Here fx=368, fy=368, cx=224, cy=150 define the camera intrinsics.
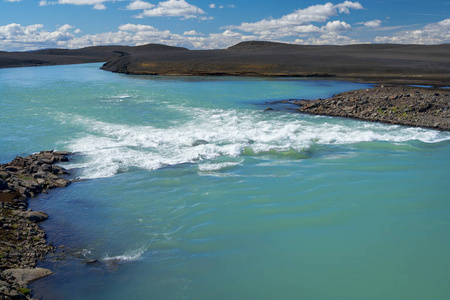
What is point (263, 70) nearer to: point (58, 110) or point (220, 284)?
point (58, 110)

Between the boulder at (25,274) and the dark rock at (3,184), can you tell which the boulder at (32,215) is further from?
the boulder at (25,274)

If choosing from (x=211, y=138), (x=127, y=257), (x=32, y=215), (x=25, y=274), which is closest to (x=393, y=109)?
(x=211, y=138)

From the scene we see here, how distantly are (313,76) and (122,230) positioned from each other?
115ft

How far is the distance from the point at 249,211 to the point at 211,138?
6324mm

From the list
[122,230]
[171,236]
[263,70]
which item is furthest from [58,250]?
[263,70]

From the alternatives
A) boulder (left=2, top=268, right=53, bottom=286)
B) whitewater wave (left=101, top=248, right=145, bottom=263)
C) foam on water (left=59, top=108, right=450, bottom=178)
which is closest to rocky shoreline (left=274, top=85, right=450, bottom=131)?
foam on water (left=59, top=108, right=450, bottom=178)

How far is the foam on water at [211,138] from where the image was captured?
11609 millimetres

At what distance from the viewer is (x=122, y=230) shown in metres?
7.38

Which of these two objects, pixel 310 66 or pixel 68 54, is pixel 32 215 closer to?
pixel 310 66

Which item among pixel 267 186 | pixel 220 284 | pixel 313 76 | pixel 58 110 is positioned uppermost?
pixel 313 76

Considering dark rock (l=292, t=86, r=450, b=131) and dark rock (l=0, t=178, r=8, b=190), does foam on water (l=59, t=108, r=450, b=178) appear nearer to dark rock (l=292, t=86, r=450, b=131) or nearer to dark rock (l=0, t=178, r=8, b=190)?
dark rock (l=292, t=86, r=450, b=131)

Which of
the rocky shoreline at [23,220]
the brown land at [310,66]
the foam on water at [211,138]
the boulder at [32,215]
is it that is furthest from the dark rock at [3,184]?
the brown land at [310,66]

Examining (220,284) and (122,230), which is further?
(122,230)

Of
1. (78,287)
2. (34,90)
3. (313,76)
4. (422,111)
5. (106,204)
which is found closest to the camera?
(78,287)
